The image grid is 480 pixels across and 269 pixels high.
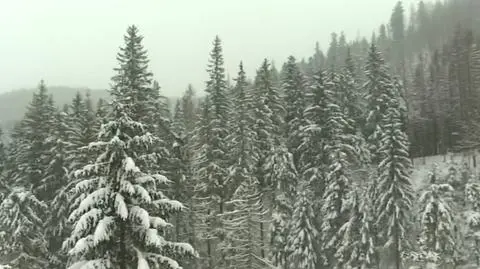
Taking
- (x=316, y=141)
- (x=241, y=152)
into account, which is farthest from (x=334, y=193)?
(x=241, y=152)

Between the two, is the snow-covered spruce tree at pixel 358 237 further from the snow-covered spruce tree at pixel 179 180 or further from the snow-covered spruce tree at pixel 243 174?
the snow-covered spruce tree at pixel 179 180

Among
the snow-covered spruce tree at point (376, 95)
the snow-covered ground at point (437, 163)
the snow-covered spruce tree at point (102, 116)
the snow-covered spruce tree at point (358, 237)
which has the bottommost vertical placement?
the snow-covered spruce tree at point (358, 237)

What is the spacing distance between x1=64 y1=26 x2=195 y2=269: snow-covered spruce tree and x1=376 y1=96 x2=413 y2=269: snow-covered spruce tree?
92.7ft

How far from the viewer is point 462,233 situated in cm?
4950

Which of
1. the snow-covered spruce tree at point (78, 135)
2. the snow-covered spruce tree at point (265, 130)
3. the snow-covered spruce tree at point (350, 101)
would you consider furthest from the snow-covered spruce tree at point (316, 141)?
the snow-covered spruce tree at point (78, 135)

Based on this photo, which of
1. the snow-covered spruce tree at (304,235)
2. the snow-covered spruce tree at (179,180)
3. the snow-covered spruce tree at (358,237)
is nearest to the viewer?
the snow-covered spruce tree at (358,237)

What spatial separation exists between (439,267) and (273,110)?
21.2m

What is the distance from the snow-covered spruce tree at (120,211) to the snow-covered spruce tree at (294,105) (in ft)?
118

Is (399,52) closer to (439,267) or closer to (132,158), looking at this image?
(439,267)

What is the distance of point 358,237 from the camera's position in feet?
135

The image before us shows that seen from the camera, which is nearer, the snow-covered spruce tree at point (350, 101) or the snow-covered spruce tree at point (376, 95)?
the snow-covered spruce tree at point (376, 95)

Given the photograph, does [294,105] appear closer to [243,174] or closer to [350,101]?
[350,101]

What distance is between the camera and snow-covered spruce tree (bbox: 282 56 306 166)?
175ft

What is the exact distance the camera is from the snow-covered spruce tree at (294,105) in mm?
53406
